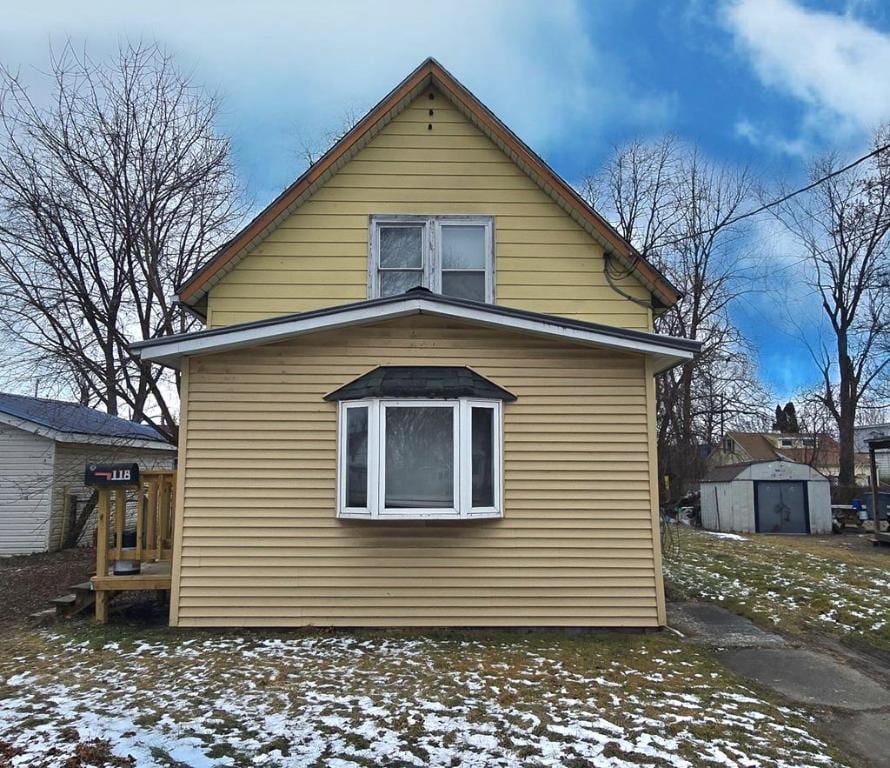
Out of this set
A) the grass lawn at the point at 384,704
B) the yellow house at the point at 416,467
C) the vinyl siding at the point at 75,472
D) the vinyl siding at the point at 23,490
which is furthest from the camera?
the vinyl siding at the point at 75,472

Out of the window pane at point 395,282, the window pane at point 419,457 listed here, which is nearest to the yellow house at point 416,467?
the window pane at point 419,457

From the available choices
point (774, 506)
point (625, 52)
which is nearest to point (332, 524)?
point (625, 52)

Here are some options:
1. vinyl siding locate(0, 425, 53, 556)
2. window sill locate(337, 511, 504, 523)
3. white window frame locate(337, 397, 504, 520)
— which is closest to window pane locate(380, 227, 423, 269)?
white window frame locate(337, 397, 504, 520)

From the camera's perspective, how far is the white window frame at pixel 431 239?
7.99m

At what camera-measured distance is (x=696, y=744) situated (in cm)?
421

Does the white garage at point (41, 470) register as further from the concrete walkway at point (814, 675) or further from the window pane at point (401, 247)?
the concrete walkway at point (814, 675)

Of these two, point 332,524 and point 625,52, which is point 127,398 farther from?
point 625,52

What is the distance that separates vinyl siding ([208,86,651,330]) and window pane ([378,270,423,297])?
26 cm

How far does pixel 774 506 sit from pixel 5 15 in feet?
77.2

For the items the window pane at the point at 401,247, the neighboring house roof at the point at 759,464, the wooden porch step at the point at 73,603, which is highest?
the window pane at the point at 401,247

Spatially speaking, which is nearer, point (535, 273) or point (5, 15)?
point (535, 273)

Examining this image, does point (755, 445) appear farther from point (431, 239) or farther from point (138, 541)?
point (138, 541)

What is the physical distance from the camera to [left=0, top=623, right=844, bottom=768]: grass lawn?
13.3ft

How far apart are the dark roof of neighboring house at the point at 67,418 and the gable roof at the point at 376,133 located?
22.7 ft
